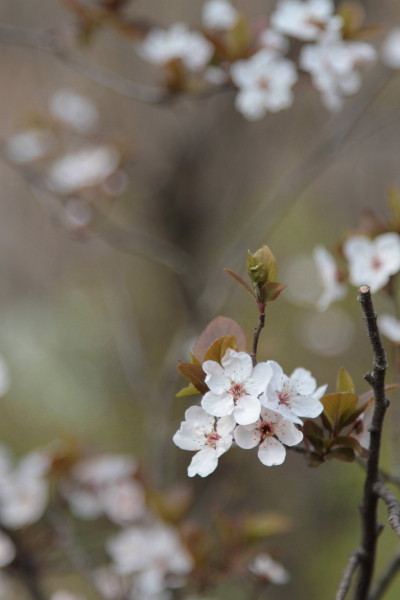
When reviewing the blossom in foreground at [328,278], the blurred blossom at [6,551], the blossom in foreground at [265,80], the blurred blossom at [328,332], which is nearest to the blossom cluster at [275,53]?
the blossom in foreground at [265,80]

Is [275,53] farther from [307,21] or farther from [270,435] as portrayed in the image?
[270,435]

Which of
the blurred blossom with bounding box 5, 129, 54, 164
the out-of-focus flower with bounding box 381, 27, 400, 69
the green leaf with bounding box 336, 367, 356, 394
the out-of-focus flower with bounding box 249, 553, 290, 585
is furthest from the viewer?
the blurred blossom with bounding box 5, 129, 54, 164

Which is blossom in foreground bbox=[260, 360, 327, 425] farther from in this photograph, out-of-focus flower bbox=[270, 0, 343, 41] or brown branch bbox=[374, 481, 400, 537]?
out-of-focus flower bbox=[270, 0, 343, 41]

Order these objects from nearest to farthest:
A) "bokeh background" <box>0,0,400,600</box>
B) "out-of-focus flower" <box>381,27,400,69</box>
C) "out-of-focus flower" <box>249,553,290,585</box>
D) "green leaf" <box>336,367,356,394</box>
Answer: "green leaf" <box>336,367,356,394</box>
"out-of-focus flower" <box>249,553,290,585</box>
"out-of-focus flower" <box>381,27,400,69</box>
"bokeh background" <box>0,0,400,600</box>

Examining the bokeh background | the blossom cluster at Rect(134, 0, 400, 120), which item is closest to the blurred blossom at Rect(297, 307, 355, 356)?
the bokeh background

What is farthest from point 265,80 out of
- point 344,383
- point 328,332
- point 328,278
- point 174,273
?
point 328,332

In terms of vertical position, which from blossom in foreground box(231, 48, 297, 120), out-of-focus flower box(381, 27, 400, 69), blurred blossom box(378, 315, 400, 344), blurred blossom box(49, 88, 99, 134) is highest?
out-of-focus flower box(381, 27, 400, 69)

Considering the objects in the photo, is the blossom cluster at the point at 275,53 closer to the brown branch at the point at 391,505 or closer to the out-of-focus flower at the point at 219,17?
the out-of-focus flower at the point at 219,17
